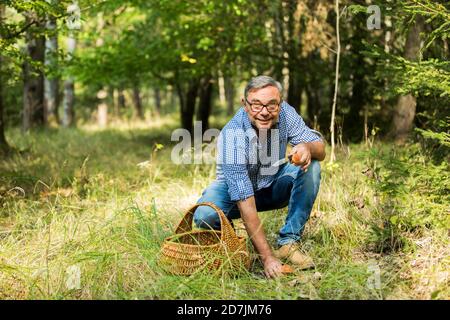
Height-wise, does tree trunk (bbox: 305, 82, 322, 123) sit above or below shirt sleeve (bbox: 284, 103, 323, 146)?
below

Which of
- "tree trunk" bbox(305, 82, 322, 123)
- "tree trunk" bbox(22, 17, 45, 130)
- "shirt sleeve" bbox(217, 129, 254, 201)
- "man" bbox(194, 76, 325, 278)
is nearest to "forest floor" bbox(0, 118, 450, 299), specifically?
"man" bbox(194, 76, 325, 278)

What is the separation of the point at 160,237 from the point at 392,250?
152 cm

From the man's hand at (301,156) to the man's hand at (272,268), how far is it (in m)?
0.57

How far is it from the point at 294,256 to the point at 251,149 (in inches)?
28.0

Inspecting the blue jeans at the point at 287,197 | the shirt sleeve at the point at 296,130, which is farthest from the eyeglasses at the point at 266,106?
the blue jeans at the point at 287,197

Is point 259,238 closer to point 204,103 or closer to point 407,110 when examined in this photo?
point 407,110

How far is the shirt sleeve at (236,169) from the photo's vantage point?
3320mm

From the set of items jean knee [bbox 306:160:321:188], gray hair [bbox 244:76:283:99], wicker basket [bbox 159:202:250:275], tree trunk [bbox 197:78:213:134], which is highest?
gray hair [bbox 244:76:283:99]

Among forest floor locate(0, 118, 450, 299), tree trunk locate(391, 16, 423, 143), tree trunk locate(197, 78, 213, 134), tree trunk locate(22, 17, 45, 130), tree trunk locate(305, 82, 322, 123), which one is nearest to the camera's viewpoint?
forest floor locate(0, 118, 450, 299)

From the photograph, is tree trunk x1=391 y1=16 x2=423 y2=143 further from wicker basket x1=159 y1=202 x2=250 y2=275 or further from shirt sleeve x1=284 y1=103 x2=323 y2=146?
wicker basket x1=159 y1=202 x2=250 y2=275

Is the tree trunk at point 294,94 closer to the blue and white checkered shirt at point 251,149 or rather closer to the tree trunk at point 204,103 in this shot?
the tree trunk at point 204,103

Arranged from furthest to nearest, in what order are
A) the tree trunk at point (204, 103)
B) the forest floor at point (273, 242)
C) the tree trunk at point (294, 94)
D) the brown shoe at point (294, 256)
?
the tree trunk at point (204, 103) < the tree trunk at point (294, 94) < the brown shoe at point (294, 256) < the forest floor at point (273, 242)

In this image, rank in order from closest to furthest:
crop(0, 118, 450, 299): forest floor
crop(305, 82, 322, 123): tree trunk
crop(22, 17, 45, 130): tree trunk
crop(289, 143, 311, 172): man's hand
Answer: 1. crop(0, 118, 450, 299): forest floor
2. crop(289, 143, 311, 172): man's hand
3. crop(305, 82, 322, 123): tree trunk
4. crop(22, 17, 45, 130): tree trunk

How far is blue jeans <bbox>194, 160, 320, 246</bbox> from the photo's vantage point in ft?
11.7
